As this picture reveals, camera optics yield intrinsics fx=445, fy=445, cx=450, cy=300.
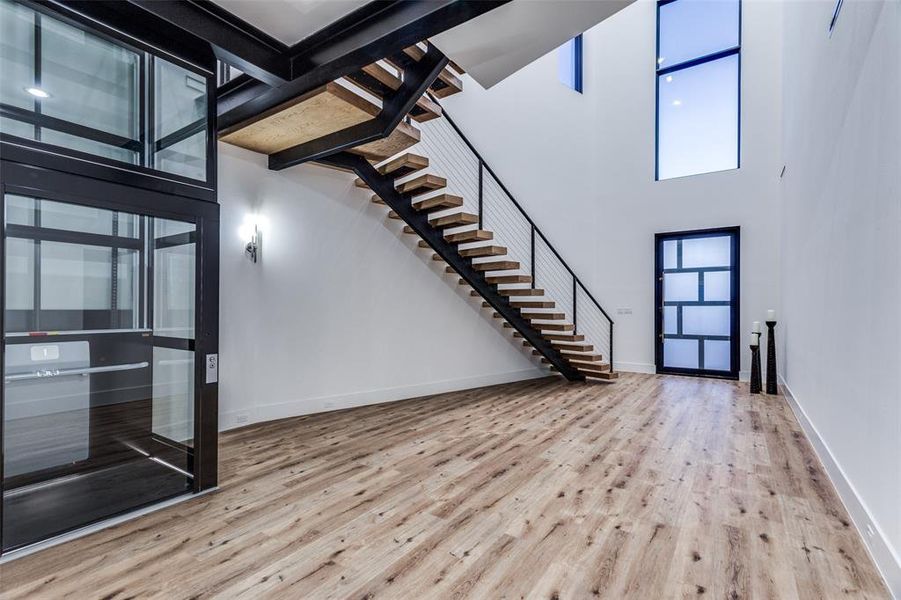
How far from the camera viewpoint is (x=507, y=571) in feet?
6.50

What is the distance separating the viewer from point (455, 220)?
16.7 ft

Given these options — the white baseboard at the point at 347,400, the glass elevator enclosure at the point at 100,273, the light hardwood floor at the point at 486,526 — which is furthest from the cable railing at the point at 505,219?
the glass elevator enclosure at the point at 100,273

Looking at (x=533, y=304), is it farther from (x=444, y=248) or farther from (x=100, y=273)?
(x=100, y=273)

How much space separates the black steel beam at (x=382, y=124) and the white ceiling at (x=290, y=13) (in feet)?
2.66

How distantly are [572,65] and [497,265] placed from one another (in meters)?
5.28

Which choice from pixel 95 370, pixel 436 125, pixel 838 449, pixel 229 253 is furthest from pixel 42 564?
pixel 436 125

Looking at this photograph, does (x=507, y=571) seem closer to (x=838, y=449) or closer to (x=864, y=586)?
(x=864, y=586)

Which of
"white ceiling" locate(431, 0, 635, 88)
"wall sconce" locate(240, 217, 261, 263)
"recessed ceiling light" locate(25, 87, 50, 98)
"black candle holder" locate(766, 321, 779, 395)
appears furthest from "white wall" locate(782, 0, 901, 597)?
"wall sconce" locate(240, 217, 261, 263)

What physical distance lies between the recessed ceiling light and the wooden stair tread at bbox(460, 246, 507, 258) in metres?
4.01

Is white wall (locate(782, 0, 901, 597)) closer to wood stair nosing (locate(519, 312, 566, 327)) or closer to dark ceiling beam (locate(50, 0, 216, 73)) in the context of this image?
wood stair nosing (locate(519, 312, 566, 327))

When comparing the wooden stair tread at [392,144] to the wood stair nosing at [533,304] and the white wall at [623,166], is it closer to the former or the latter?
the white wall at [623,166]

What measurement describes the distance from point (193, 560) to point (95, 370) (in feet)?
4.31

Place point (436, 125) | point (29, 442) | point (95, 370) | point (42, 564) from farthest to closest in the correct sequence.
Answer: point (436, 125) → point (95, 370) → point (29, 442) → point (42, 564)

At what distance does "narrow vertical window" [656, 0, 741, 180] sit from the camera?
7422mm
